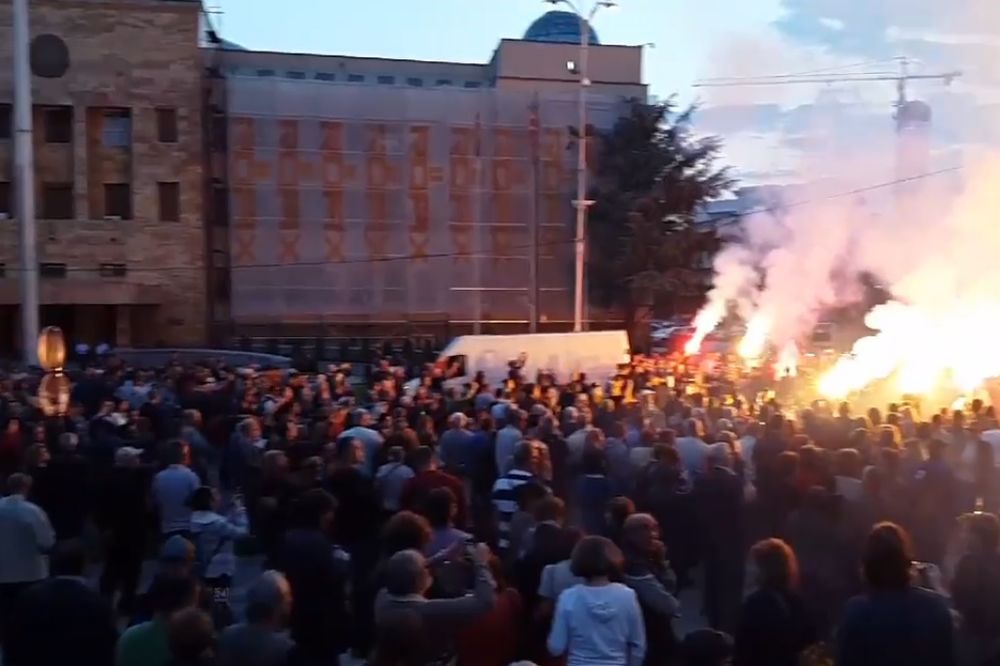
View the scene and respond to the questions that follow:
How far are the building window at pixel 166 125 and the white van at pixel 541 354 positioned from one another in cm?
1771

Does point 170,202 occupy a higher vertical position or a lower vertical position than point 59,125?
lower

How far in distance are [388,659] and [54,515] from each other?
6.19 m

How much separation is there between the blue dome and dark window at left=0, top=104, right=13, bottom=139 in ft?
75.2

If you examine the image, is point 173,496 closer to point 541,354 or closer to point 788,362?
point 541,354

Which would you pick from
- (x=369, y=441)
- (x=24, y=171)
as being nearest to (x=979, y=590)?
(x=369, y=441)

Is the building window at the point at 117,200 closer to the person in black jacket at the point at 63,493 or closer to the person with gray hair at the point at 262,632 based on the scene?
the person in black jacket at the point at 63,493

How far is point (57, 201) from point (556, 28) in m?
25.0

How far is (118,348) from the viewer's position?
3722cm

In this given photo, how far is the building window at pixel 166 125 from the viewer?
38688 mm

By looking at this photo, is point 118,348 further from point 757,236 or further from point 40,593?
point 40,593

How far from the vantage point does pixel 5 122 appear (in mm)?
37750

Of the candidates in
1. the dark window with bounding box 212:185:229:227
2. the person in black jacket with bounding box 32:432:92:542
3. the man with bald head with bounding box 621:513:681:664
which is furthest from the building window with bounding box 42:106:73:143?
→ the man with bald head with bounding box 621:513:681:664

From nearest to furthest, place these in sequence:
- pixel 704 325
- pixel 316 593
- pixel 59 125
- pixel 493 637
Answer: pixel 493 637 < pixel 316 593 < pixel 704 325 < pixel 59 125

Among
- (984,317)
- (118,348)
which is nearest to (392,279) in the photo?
(118,348)
